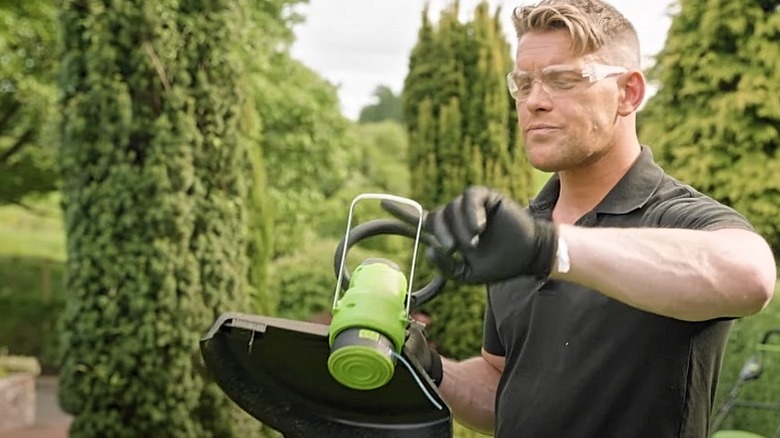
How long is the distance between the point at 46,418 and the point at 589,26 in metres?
11.5

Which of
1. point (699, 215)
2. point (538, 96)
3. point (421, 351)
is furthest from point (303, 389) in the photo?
point (699, 215)

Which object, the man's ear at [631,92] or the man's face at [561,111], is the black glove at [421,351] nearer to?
the man's face at [561,111]

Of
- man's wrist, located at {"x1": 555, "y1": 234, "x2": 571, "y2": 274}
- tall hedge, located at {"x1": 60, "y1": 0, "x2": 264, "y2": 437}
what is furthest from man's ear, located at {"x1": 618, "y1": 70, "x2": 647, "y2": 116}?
tall hedge, located at {"x1": 60, "y1": 0, "x2": 264, "y2": 437}

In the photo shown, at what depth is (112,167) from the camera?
6.05m

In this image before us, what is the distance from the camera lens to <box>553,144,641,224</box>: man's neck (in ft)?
6.25

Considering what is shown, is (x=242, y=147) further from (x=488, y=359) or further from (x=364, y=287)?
(x=364, y=287)

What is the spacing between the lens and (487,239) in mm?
→ 1297

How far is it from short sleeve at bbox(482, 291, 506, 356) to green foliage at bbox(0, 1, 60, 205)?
348 inches

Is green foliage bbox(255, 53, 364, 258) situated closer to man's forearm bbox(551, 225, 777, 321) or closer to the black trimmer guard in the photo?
the black trimmer guard

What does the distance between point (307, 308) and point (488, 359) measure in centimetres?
942

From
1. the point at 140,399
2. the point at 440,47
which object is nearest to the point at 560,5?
the point at 140,399

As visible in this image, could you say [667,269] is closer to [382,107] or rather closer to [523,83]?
[523,83]

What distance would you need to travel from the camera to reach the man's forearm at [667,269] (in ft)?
4.42

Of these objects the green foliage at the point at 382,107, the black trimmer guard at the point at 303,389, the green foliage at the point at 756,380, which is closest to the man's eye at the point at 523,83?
the black trimmer guard at the point at 303,389
